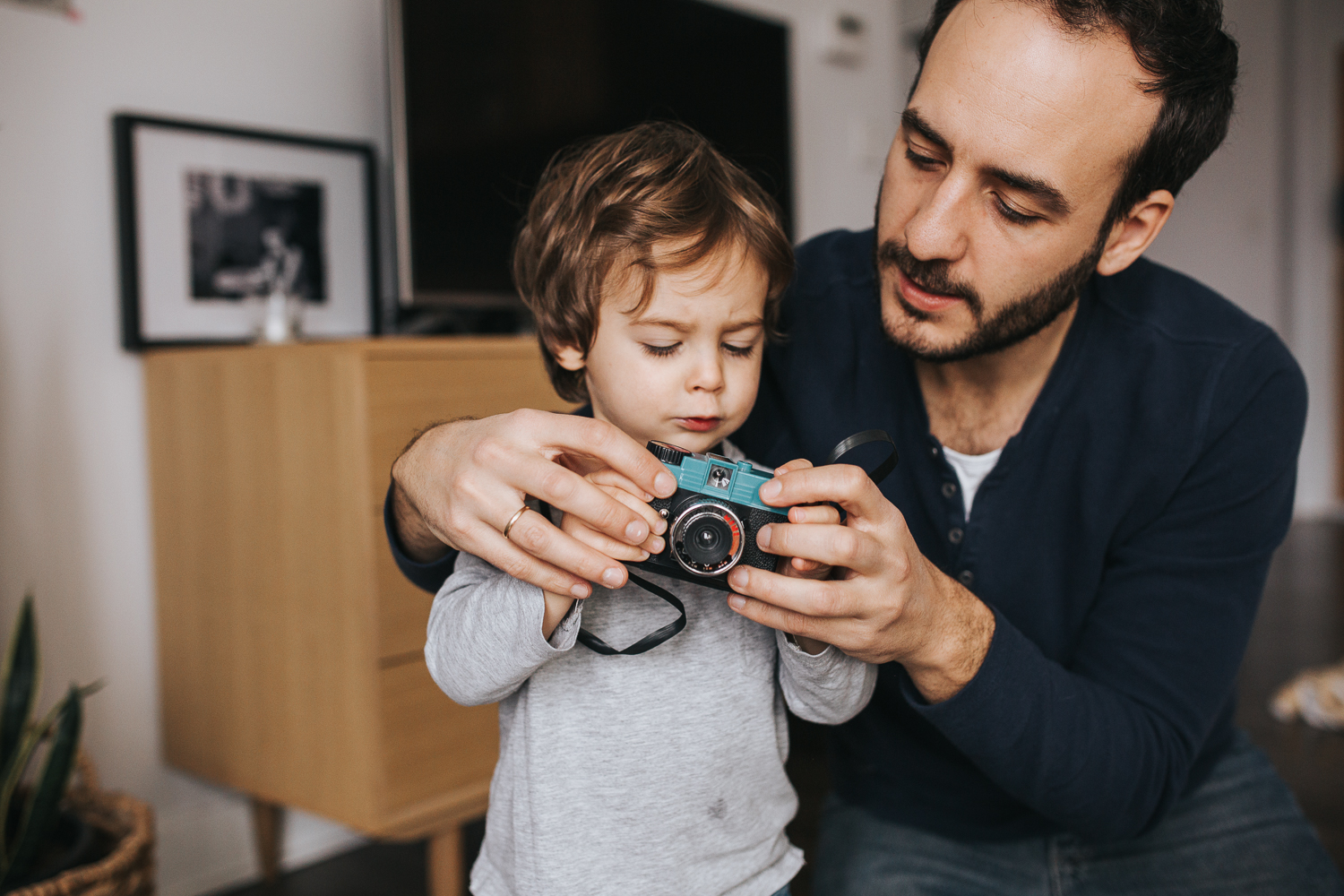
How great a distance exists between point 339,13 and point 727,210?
4.93 ft

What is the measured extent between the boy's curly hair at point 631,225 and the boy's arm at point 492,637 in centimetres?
24

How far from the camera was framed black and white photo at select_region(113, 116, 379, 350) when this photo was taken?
173 centimetres

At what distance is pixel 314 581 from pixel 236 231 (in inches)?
29.4

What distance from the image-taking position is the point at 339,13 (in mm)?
1983

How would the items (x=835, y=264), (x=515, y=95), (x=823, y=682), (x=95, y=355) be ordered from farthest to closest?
(x=515, y=95) → (x=95, y=355) → (x=835, y=264) → (x=823, y=682)

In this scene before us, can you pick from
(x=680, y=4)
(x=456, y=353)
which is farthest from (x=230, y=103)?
(x=680, y=4)

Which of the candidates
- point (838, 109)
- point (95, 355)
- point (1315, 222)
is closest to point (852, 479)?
point (95, 355)

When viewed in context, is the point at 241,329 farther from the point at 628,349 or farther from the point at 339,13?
the point at 628,349

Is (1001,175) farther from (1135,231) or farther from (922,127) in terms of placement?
(1135,231)

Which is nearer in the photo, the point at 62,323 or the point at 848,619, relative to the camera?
the point at 848,619

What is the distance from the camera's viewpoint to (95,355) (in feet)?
5.63

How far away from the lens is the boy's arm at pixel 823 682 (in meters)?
0.80

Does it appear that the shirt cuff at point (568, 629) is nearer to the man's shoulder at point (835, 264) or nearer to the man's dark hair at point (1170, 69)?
the man's shoulder at point (835, 264)

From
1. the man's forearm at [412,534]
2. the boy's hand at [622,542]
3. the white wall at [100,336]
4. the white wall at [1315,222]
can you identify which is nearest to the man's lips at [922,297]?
the boy's hand at [622,542]
